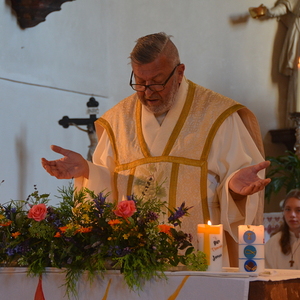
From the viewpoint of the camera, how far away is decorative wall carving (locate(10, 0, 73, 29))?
5723 mm

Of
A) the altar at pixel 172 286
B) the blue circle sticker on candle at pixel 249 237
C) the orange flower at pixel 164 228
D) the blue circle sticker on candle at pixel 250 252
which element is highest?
the orange flower at pixel 164 228

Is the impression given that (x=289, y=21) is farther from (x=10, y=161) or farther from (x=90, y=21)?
(x=10, y=161)

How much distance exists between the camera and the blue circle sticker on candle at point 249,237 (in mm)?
2301

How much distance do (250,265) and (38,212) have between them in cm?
83

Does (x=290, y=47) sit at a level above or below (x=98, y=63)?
above

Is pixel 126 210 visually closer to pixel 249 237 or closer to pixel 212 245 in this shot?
pixel 212 245

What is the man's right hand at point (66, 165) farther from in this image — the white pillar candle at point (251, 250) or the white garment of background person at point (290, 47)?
the white garment of background person at point (290, 47)

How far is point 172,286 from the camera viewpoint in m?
2.21

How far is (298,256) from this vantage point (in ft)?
16.9

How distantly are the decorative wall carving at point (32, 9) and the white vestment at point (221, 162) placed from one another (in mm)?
2508

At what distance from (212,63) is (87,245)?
18.7 feet

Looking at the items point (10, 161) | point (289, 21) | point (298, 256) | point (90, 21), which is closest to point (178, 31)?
point (90, 21)

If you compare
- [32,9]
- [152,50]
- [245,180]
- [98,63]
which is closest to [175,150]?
[152,50]

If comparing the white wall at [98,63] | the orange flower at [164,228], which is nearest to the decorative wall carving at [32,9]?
the white wall at [98,63]
